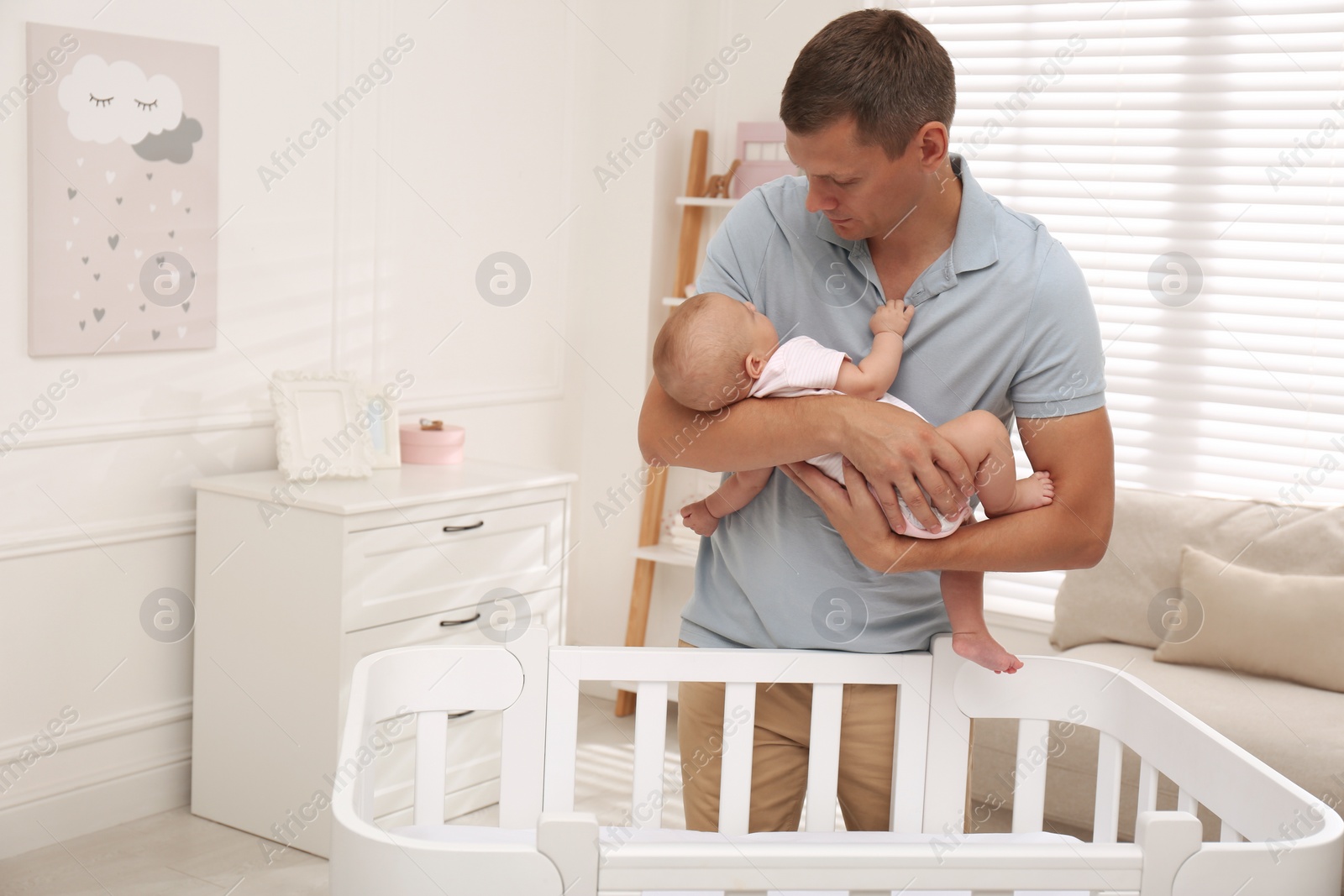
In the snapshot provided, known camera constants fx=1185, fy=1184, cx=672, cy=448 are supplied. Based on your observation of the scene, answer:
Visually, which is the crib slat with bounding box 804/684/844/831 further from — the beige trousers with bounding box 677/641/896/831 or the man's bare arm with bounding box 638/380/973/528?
the man's bare arm with bounding box 638/380/973/528

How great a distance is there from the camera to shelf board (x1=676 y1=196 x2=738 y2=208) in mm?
3801

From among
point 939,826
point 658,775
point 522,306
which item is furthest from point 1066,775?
point 522,306

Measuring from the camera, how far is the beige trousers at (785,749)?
153cm

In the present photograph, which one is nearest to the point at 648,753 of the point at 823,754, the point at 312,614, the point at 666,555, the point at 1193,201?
the point at 823,754

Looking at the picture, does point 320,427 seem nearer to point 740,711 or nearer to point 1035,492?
point 740,711

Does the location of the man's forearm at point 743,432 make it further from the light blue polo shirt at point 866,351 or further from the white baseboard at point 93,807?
the white baseboard at point 93,807

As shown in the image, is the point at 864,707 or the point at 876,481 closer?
the point at 876,481

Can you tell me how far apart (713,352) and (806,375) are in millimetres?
120

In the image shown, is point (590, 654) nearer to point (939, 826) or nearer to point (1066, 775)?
point (939, 826)

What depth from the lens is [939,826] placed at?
1.53 metres

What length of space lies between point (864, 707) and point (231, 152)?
221 centimetres

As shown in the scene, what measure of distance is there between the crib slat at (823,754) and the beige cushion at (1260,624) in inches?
72.7

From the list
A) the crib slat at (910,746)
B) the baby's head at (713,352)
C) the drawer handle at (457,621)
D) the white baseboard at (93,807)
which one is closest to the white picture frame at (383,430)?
the drawer handle at (457,621)

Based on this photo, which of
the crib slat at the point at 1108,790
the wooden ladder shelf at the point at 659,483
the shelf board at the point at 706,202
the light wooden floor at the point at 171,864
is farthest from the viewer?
the wooden ladder shelf at the point at 659,483
